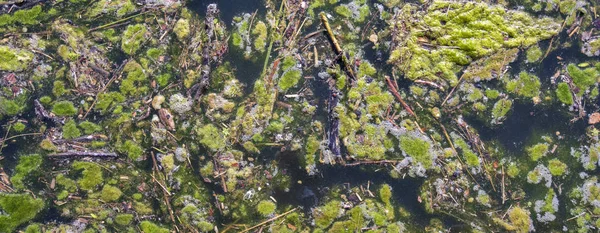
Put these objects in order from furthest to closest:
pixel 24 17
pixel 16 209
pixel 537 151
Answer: pixel 24 17, pixel 537 151, pixel 16 209

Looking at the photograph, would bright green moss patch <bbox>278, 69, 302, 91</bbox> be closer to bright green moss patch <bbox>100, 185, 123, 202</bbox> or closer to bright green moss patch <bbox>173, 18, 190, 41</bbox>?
bright green moss patch <bbox>173, 18, 190, 41</bbox>

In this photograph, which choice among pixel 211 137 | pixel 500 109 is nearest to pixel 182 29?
pixel 211 137

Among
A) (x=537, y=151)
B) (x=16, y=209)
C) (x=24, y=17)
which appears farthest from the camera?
(x=24, y=17)

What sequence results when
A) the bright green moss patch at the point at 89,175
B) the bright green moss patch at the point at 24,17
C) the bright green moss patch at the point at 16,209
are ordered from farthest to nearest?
1. the bright green moss patch at the point at 24,17
2. the bright green moss patch at the point at 89,175
3. the bright green moss patch at the point at 16,209

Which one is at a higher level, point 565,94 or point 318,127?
point 565,94

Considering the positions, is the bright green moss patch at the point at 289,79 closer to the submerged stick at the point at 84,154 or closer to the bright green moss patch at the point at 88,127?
the submerged stick at the point at 84,154

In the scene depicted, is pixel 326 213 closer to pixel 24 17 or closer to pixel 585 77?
pixel 585 77

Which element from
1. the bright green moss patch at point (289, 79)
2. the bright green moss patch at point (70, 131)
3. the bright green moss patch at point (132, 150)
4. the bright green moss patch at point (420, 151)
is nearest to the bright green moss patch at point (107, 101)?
the bright green moss patch at point (70, 131)
